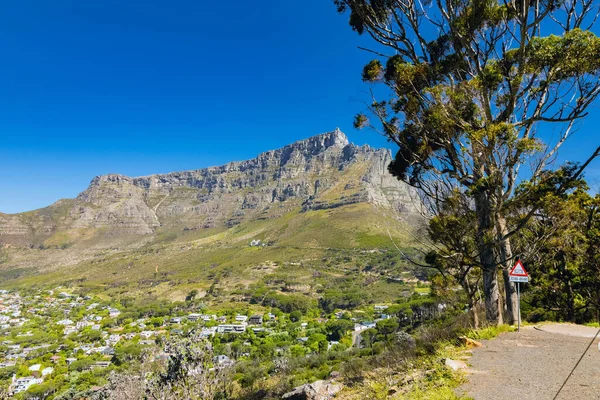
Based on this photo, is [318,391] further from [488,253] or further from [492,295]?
[488,253]

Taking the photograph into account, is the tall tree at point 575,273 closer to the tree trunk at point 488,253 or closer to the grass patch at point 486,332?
the tree trunk at point 488,253

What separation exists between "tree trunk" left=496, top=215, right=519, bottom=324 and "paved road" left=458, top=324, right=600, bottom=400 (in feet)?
2.95

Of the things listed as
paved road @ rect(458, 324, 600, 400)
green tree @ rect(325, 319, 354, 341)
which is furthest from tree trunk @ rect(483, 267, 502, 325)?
green tree @ rect(325, 319, 354, 341)

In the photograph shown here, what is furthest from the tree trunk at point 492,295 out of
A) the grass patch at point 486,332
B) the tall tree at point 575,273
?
the tall tree at point 575,273

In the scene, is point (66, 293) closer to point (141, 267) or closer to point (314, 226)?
point (141, 267)

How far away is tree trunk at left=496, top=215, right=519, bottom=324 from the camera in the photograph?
8.55 meters

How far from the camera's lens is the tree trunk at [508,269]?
855cm

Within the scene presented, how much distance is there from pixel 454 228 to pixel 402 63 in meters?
4.84

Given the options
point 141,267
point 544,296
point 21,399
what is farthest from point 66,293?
point 544,296

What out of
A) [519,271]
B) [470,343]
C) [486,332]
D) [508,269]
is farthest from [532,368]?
[508,269]

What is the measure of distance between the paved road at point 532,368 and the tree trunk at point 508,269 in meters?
0.90

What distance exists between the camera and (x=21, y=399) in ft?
102

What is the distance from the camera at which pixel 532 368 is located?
5730 millimetres

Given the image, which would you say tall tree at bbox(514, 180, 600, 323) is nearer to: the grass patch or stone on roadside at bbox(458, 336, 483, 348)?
the grass patch
